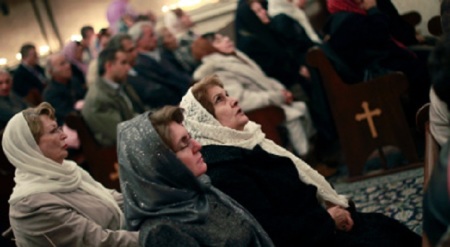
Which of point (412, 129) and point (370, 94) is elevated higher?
point (370, 94)

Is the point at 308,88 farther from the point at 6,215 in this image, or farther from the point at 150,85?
the point at 6,215

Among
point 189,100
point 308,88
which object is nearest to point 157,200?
point 189,100

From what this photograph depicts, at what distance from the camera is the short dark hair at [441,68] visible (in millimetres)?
1780

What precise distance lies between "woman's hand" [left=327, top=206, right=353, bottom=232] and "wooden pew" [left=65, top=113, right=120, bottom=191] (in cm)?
289

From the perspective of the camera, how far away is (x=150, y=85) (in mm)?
6027

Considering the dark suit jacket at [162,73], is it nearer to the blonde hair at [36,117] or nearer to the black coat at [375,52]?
the black coat at [375,52]

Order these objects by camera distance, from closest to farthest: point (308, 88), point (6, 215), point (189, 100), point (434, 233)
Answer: point (434, 233) < point (189, 100) < point (6, 215) < point (308, 88)

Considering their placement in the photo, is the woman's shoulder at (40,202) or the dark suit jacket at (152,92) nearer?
the woman's shoulder at (40,202)

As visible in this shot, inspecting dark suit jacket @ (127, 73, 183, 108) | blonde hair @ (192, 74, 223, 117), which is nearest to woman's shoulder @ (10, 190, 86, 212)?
blonde hair @ (192, 74, 223, 117)

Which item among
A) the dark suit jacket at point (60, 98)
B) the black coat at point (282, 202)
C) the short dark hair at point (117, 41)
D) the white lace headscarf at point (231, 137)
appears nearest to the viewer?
the black coat at point (282, 202)

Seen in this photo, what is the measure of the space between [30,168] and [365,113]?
108 inches

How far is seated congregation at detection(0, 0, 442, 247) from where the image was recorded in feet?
7.85

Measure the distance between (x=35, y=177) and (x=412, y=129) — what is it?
3268 mm

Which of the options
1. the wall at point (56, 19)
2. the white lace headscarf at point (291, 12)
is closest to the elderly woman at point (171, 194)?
the white lace headscarf at point (291, 12)
